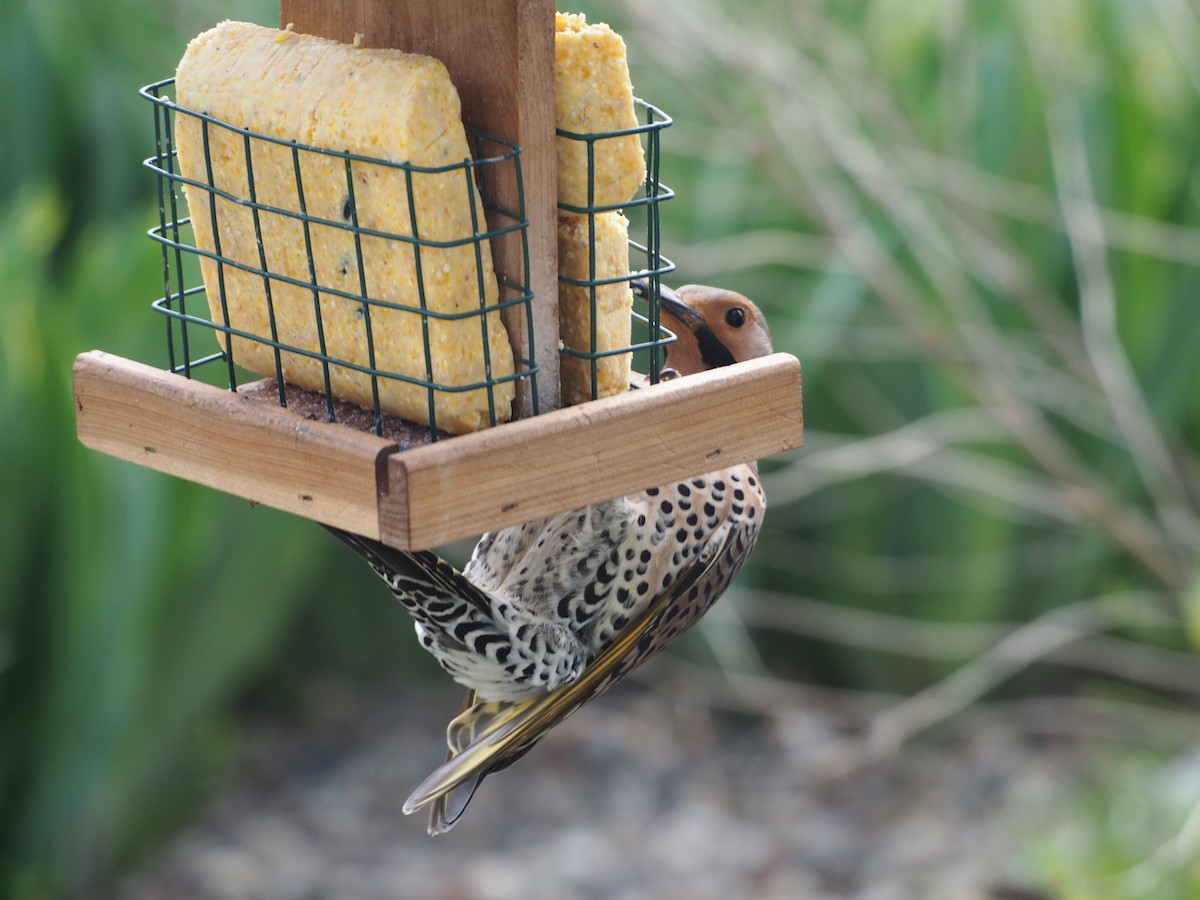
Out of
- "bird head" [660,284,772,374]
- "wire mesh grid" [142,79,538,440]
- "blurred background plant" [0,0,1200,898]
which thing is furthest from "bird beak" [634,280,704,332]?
"blurred background plant" [0,0,1200,898]

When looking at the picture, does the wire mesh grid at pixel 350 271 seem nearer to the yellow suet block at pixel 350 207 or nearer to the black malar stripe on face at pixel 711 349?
the yellow suet block at pixel 350 207

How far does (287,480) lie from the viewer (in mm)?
1665

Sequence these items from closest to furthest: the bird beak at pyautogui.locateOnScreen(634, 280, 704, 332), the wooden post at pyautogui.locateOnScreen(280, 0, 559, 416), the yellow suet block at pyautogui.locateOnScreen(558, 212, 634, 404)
Result: the wooden post at pyautogui.locateOnScreen(280, 0, 559, 416), the yellow suet block at pyautogui.locateOnScreen(558, 212, 634, 404), the bird beak at pyautogui.locateOnScreen(634, 280, 704, 332)

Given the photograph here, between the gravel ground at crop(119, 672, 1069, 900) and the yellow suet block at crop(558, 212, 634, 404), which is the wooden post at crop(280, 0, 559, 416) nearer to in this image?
the yellow suet block at crop(558, 212, 634, 404)

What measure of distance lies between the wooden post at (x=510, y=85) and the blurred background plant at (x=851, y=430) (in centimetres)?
182

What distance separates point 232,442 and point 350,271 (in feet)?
0.72

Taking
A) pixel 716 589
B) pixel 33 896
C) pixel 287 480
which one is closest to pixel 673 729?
pixel 33 896

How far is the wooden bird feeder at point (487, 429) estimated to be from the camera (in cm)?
158

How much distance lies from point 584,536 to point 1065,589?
393 cm

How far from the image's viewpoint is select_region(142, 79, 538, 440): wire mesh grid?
1.67 m

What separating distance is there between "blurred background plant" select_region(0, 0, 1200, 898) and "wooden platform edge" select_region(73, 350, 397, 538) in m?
1.97

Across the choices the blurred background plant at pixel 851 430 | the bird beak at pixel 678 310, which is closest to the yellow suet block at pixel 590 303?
the bird beak at pixel 678 310

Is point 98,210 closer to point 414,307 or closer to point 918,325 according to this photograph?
point 918,325

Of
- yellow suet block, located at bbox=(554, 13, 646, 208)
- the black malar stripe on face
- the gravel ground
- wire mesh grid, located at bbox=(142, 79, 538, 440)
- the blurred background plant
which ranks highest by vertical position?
yellow suet block, located at bbox=(554, 13, 646, 208)
